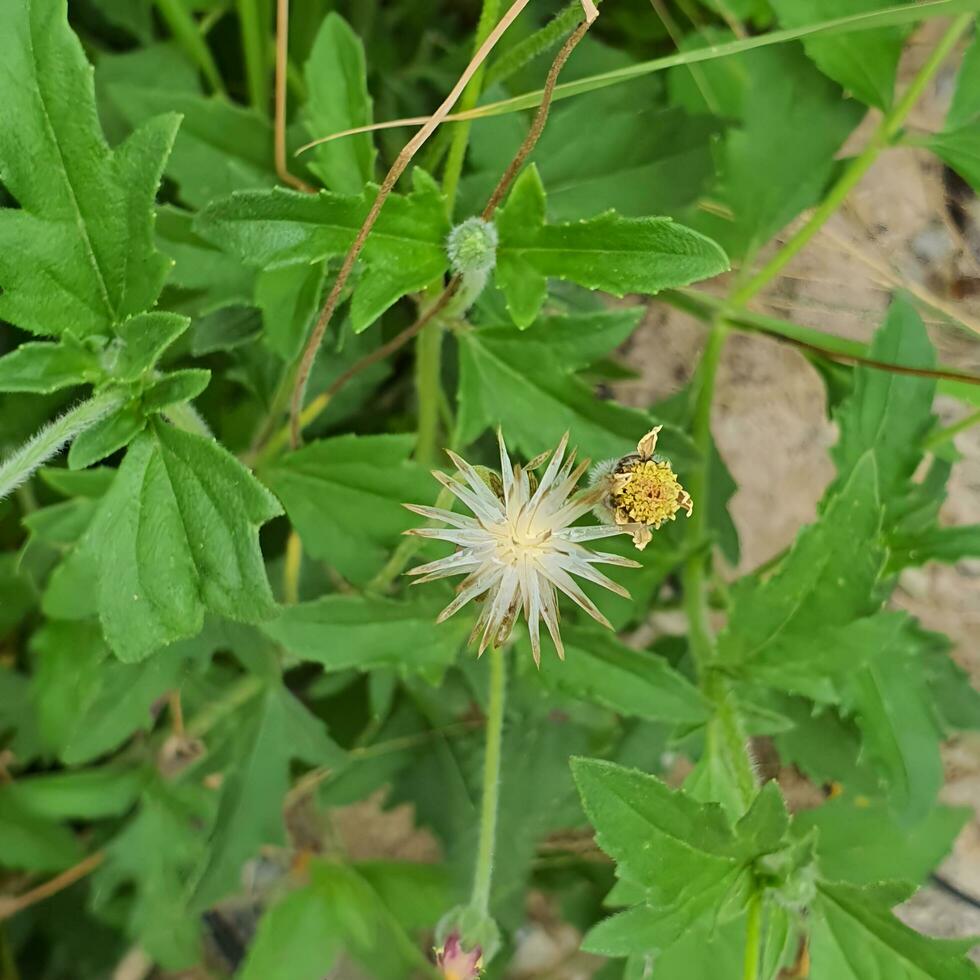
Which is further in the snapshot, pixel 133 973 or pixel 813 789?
pixel 133 973

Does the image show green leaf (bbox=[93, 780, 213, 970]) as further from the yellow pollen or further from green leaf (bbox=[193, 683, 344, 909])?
the yellow pollen

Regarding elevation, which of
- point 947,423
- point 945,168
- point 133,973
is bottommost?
point 133,973

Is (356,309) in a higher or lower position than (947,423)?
lower

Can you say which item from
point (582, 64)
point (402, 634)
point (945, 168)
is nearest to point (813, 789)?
point (402, 634)

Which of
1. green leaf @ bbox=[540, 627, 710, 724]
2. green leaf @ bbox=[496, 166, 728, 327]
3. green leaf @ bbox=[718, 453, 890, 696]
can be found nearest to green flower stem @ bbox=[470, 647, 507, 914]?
green leaf @ bbox=[540, 627, 710, 724]

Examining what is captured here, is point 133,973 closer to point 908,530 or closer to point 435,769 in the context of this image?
point 435,769

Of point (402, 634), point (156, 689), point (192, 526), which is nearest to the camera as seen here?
point (192, 526)

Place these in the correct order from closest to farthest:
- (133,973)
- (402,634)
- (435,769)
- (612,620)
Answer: (402,634) < (612,620) < (435,769) < (133,973)
